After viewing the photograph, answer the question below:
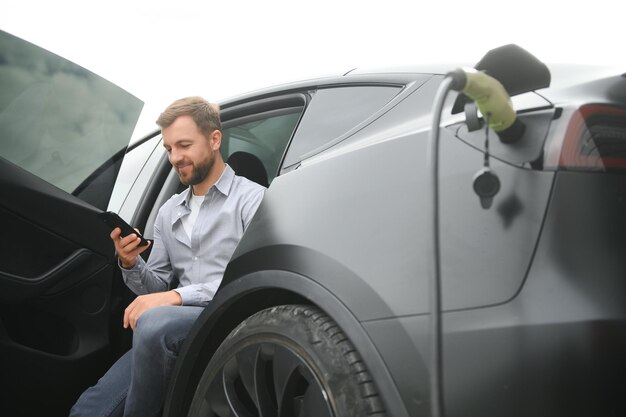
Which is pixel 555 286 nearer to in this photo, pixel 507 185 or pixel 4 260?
pixel 507 185

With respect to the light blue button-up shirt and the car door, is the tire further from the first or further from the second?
the car door

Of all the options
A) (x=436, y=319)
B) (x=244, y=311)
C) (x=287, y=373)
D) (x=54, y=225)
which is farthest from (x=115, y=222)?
(x=436, y=319)

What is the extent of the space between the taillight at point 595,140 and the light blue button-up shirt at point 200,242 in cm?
135

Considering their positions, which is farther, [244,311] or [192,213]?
[192,213]

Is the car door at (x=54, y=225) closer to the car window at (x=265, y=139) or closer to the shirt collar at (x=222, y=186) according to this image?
the shirt collar at (x=222, y=186)

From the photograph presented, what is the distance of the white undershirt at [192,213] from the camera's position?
8.15 ft

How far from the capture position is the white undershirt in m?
2.48

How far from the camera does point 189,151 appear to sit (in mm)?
2520

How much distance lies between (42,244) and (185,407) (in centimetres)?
95

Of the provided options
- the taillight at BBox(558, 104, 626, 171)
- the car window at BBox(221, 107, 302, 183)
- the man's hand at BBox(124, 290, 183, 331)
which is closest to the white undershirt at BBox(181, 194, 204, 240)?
the man's hand at BBox(124, 290, 183, 331)

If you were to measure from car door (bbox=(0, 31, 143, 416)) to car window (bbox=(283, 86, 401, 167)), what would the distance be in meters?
0.89

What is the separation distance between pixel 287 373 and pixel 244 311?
0.35 metres

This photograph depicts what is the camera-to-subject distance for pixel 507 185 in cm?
121

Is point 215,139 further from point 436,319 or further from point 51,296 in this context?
point 436,319
